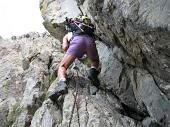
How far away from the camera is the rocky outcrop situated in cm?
1285

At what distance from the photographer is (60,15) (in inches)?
1077

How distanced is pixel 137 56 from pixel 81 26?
6.18 m

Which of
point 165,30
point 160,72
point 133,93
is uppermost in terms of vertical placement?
point 165,30

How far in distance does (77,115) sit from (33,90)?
5456 millimetres

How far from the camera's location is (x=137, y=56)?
15.5 meters

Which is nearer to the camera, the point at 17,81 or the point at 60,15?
the point at 17,81

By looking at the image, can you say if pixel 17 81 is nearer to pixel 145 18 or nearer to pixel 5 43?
pixel 5 43

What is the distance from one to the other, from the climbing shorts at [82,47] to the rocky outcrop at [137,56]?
0.44m

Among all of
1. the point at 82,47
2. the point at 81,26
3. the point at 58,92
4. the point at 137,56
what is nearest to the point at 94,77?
the point at 82,47

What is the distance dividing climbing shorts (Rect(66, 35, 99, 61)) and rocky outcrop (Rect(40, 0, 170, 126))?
0.44m

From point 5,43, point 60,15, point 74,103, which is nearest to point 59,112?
point 74,103

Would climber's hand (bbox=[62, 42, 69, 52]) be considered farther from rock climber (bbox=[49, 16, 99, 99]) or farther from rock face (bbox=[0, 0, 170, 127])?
rock face (bbox=[0, 0, 170, 127])

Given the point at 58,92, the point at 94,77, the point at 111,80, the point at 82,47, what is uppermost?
the point at 82,47

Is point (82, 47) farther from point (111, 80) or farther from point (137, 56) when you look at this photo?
point (137, 56)
